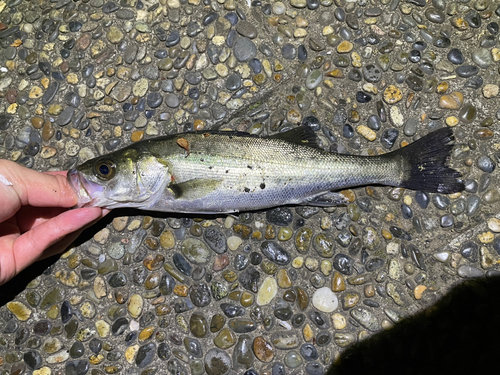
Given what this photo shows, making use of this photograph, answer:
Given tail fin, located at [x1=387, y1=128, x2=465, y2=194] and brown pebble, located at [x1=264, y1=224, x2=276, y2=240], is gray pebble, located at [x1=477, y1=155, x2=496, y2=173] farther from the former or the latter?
brown pebble, located at [x1=264, y1=224, x2=276, y2=240]

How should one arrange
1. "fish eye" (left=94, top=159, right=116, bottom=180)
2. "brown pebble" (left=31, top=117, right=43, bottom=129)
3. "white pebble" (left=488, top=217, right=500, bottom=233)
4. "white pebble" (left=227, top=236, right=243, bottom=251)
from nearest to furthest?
"fish eye" (left=94, top=159, right=116, bottom=180)
"white pebble" (left=488, top=217, right=500, bottom=233)
"white pebble" (left=227, top=236, right=243, bottom=251)
"brown pebble" (left=31, top=117, right=43, bottom=129)

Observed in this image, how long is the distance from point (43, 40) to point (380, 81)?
153 inches

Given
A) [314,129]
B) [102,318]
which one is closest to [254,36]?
[314,129]

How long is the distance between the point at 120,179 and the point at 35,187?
0.67 m

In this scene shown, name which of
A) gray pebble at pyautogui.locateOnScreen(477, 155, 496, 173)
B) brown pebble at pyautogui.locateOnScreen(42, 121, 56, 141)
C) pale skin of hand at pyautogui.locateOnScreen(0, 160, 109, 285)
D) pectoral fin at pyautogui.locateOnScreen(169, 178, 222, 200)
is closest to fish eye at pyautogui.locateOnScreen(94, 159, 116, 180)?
pale skin of hand at pyautogui.locateOnScreen(0, 160, 109, 285)

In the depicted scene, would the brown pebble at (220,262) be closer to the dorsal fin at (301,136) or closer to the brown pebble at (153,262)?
the brown pebble at (153,262)

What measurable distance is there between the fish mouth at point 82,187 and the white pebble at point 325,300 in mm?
2292

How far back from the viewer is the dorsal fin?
3307 millimetres

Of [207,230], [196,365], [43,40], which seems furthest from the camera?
[43,40]

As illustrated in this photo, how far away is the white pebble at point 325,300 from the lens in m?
3.25

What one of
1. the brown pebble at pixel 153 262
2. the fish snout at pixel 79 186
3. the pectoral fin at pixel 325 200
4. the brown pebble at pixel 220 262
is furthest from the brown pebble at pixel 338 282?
the fish snout at pixel 79 186

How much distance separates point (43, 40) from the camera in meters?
3.92

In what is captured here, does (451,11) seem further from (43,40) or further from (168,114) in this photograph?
(43,40)

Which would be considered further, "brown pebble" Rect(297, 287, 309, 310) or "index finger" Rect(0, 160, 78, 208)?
"brown pebble" Rect(297, 287, 309, 310)
